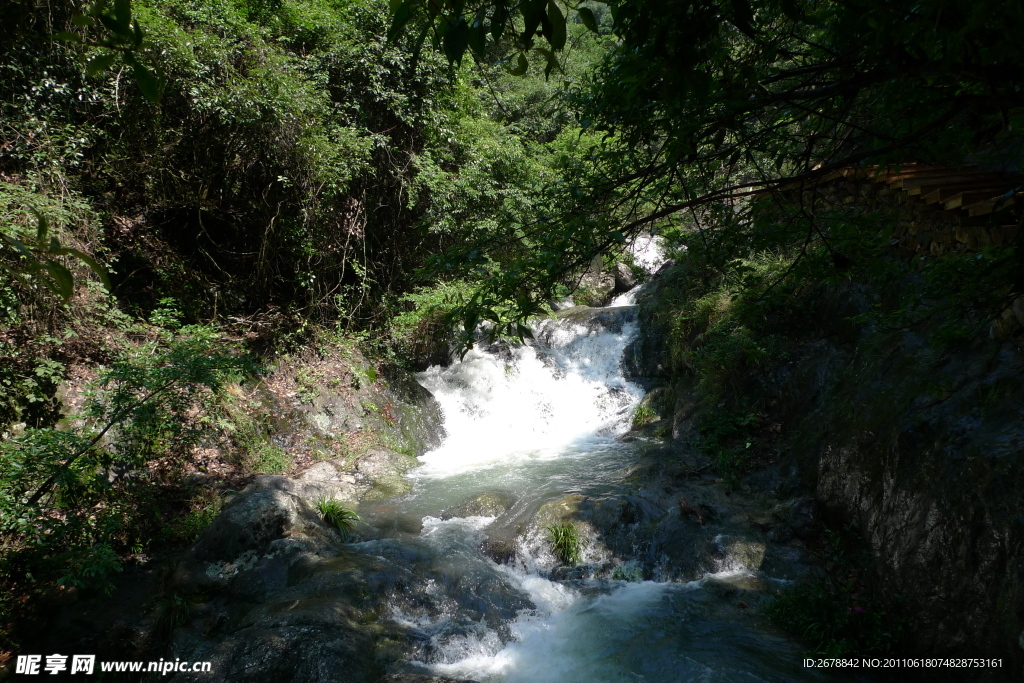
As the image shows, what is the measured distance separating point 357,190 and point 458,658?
798cm

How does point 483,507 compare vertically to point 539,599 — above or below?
above

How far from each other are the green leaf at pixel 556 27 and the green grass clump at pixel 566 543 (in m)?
5.01

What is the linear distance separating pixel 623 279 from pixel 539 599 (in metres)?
10.6

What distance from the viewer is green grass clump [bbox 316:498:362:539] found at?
19.8 feet

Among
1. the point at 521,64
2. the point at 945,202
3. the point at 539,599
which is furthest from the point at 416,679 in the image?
the point at 945,202

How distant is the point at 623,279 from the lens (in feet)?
47.5

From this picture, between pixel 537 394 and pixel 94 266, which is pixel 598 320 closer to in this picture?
pixel 537 394

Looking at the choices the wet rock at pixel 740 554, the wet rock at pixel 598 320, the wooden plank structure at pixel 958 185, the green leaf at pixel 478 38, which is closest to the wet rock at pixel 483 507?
the wet rock at pixel 740 554

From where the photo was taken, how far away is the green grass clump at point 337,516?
19.8 ft

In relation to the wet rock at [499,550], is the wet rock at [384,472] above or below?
above

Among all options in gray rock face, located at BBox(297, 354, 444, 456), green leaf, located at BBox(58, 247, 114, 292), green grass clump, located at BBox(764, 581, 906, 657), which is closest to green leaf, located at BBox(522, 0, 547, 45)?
green leaf, located at BBox(58, 247, 114, 292)

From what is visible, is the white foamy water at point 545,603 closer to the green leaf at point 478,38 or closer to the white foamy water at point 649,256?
the green leaf at point 478,38

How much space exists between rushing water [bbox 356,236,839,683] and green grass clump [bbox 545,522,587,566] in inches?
3.9

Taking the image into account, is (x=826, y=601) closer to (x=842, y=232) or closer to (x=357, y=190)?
(x=842, y=232)
